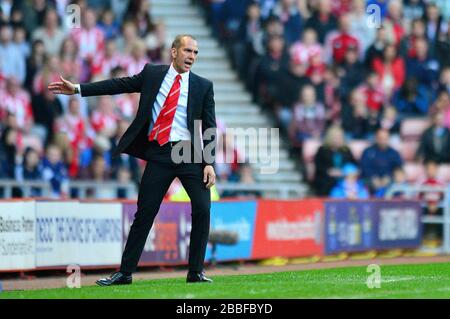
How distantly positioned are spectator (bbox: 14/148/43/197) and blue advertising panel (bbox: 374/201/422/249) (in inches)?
251

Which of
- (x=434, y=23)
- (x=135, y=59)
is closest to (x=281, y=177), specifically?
(x=135, y=59)

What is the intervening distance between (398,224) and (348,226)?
1467 mm

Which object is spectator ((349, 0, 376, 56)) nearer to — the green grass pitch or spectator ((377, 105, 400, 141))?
spectator ((377, 105, 400, 141))

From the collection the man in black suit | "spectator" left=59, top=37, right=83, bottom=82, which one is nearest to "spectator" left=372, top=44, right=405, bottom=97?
"spectator" left=59, top=37, right=83, bottom=82

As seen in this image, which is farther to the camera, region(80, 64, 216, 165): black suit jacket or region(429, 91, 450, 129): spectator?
region(429, 91, 450, 129): spectator

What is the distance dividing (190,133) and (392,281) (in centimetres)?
276

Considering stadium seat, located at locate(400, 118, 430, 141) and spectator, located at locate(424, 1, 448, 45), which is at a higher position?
spectator, located at locate(424, 1, 448, 45)

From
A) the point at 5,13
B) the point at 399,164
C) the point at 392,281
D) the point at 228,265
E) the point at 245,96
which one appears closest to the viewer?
the point at 392,281

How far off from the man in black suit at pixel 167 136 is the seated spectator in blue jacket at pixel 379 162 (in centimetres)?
1066

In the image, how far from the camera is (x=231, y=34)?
2562 centimetres

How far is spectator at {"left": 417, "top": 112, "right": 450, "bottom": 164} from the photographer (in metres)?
24.0

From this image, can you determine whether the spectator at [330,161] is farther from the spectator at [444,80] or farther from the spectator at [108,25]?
the spectator at [108,25]
